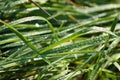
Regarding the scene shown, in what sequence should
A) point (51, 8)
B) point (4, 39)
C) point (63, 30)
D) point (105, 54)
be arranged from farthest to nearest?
1. point (51, 8)
2. point (63, 30)
3. point (4, 39)
4. point (105, 54)

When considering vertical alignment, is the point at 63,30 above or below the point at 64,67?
above

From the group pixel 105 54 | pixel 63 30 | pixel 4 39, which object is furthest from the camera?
pixel 63 30

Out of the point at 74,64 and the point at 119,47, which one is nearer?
the point at 74,64

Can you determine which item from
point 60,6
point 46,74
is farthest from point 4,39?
point 60,6

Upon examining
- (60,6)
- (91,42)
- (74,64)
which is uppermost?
(60,6)

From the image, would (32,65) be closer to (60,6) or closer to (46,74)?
(46,74)

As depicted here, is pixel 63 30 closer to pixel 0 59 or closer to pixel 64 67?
pixel 64 67

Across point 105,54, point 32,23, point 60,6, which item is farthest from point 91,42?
point 60,6
